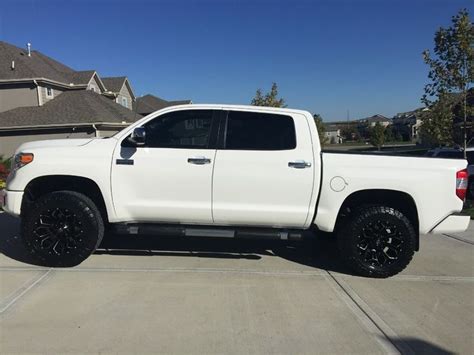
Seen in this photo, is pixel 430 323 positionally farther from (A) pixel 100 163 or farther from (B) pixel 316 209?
(A) pixel 100 163

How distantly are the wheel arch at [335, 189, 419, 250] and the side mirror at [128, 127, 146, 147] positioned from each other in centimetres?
243

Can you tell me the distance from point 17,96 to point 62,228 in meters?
21.6

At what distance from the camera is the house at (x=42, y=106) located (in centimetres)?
2209

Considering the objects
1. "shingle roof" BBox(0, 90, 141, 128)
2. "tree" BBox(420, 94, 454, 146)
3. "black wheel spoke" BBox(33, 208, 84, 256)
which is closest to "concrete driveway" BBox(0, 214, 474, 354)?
"black wheel spoke" BBox(33, 208, 84, 256)

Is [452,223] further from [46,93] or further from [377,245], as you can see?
[46,93]

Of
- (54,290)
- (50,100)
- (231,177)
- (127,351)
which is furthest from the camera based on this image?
(50,100)

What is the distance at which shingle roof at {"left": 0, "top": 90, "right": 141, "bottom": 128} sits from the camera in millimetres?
22094

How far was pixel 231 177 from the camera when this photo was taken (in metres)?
5.03

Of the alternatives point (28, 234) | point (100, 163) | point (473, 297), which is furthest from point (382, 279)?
point (28, 234)

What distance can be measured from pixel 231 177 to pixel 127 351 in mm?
2299

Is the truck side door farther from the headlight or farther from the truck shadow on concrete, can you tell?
the headlight

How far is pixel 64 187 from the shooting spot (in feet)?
17.1

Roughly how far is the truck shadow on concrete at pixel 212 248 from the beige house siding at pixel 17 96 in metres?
18.9

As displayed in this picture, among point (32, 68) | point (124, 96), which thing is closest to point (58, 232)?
point (32, 68)
